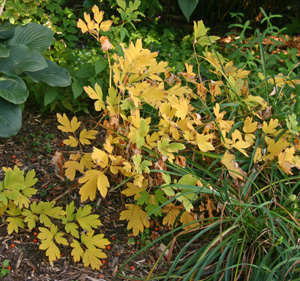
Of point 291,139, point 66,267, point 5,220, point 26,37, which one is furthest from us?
point 26,37

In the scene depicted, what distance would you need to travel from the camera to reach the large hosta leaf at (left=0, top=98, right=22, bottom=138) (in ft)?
7.86

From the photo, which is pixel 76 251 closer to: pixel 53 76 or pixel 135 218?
pixel 135 218

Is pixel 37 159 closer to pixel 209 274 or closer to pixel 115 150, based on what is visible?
pixel 115 150

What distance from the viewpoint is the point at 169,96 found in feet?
7.24

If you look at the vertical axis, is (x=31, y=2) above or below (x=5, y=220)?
above

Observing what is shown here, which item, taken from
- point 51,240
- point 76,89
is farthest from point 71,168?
point 76,89

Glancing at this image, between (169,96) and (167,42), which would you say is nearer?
(169,96)

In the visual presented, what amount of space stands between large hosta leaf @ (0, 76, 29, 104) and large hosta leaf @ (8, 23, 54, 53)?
1.11ft

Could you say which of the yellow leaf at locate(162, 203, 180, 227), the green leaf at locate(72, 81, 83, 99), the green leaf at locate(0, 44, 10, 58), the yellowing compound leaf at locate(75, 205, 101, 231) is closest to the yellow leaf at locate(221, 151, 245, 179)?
the yellow leaf at locate(162, 203, 180, 227)

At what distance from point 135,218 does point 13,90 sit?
1.04 m

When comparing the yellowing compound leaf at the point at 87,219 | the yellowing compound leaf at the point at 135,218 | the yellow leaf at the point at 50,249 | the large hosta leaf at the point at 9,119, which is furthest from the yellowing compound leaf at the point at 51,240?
the large hosta leaf at the point at 9,119

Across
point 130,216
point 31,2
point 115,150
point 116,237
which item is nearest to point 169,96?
point 115,150

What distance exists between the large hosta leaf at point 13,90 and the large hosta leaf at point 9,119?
0.11m

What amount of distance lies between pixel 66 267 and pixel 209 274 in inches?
28.1
